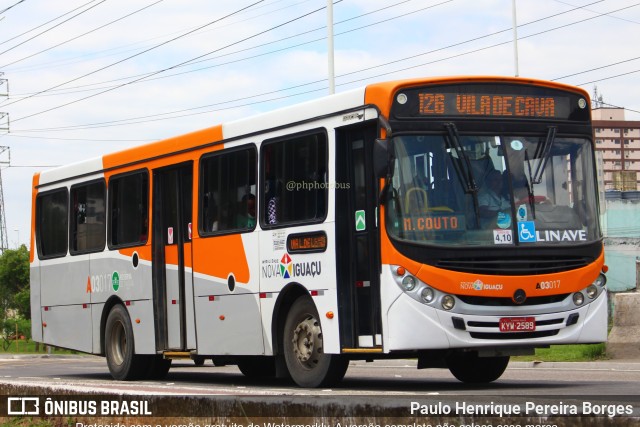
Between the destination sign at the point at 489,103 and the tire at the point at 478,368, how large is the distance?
10.5 feet

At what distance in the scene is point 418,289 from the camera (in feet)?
40.9

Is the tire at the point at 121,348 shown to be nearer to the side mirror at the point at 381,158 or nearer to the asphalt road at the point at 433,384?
the asphalt road at the point at 433,384

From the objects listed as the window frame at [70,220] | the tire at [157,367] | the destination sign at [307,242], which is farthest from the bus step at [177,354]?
the destination sign at [307,242]

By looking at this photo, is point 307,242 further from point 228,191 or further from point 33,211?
point 33,211

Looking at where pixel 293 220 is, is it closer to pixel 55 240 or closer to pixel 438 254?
pixel 438 254

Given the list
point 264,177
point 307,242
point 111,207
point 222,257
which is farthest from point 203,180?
point 111,207

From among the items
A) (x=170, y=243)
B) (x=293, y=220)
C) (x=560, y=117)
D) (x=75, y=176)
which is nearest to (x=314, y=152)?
(x=293, y=220)

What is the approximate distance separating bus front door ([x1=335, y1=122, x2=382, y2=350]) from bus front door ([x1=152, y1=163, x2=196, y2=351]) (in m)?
3.93

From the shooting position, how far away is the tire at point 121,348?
18281mm

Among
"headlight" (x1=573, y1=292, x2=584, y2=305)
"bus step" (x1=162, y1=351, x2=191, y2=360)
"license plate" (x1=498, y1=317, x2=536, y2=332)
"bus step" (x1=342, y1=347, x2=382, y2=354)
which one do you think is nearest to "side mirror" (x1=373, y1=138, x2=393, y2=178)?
"bus step" (x1=342, y1=347, x2=382, y2=354)

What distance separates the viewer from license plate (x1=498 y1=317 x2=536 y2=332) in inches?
498

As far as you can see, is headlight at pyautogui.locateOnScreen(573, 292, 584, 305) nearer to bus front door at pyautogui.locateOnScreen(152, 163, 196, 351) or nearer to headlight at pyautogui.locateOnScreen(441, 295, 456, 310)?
headlight at pyautogui.locateOnScreen(441, 295, 456, 310)

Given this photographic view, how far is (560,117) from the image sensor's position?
13.6 metres

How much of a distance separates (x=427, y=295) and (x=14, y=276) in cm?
5652
